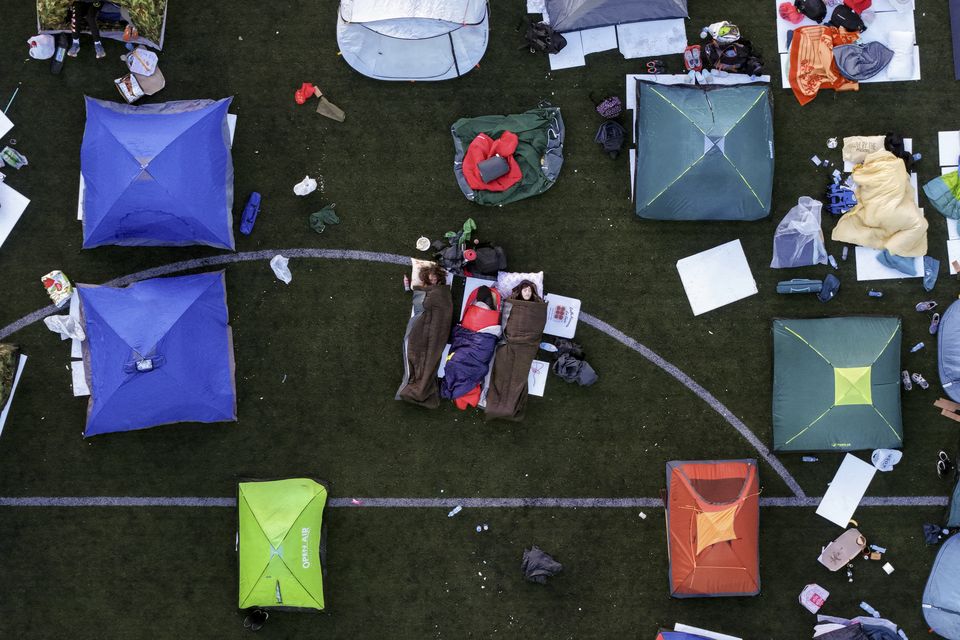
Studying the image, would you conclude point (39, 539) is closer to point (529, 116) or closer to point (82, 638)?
point (82, 638)

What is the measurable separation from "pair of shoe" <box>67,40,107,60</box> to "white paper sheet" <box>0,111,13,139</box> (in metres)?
1.16

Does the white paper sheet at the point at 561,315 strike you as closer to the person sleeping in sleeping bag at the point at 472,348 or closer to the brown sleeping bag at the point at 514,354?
the brown sleeping bag at the point at 514,354

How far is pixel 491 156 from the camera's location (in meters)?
8.57

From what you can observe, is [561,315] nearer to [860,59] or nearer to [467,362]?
[467,362]

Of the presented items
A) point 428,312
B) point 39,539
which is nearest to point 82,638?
point 39,539

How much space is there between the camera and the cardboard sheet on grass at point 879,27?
8.80 meters

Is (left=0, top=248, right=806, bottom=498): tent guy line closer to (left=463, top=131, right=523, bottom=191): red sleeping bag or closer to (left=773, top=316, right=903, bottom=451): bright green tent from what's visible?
(left=773, top=316, right=903, bottom=451): bright green tent

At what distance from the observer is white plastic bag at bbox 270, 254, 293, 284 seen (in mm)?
8742

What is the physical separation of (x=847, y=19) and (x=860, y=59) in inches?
21.7

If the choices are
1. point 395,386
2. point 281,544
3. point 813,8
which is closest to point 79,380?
point 281,544

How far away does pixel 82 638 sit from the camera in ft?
28.9

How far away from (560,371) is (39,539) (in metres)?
7.17

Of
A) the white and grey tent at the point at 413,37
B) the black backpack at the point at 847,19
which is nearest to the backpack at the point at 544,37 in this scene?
the white and grey tent at the point at 413,37

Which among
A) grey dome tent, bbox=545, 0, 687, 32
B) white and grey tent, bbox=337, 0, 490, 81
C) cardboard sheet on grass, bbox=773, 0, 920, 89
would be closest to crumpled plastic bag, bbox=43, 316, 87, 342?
white and grey tent, bbox=337, 0, 490, 81
